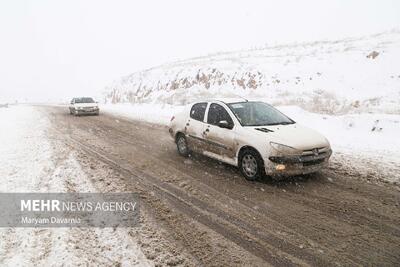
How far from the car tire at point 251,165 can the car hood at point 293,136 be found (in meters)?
0.44

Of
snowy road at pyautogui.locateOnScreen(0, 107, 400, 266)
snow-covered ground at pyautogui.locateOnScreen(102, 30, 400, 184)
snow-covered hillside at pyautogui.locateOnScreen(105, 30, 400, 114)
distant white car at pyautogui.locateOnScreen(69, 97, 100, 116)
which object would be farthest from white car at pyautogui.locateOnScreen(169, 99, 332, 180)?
distant white car at pyautogui.locateOnScreen(69, 97, 100, 116)

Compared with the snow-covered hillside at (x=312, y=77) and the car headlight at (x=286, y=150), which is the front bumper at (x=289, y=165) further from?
the snow-covered hillside at (x=312, y=77)

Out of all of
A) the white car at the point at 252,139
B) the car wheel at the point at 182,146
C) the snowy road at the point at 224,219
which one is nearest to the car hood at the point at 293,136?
the white car at the point at 252,139

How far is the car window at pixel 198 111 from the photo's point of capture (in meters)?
8.21

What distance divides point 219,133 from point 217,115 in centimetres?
54

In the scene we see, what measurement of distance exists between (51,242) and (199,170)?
382 centimetres

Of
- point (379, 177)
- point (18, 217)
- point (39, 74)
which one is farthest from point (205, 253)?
point (39, 74)

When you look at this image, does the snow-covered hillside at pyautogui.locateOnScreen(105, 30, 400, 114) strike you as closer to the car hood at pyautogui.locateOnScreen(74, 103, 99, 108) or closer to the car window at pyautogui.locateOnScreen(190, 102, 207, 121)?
the car hood at pyautogui.locateOnScreen(74, 103, 99, 108)

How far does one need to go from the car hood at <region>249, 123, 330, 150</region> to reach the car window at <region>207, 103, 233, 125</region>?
874 millimetres

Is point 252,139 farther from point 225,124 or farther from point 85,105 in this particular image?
point 85,105

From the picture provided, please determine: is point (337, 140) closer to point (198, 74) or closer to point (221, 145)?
point (221, 145)

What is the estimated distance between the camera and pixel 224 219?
15.9 ft

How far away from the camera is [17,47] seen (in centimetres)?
15762

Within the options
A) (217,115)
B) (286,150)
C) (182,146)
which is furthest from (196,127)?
(286,150)
